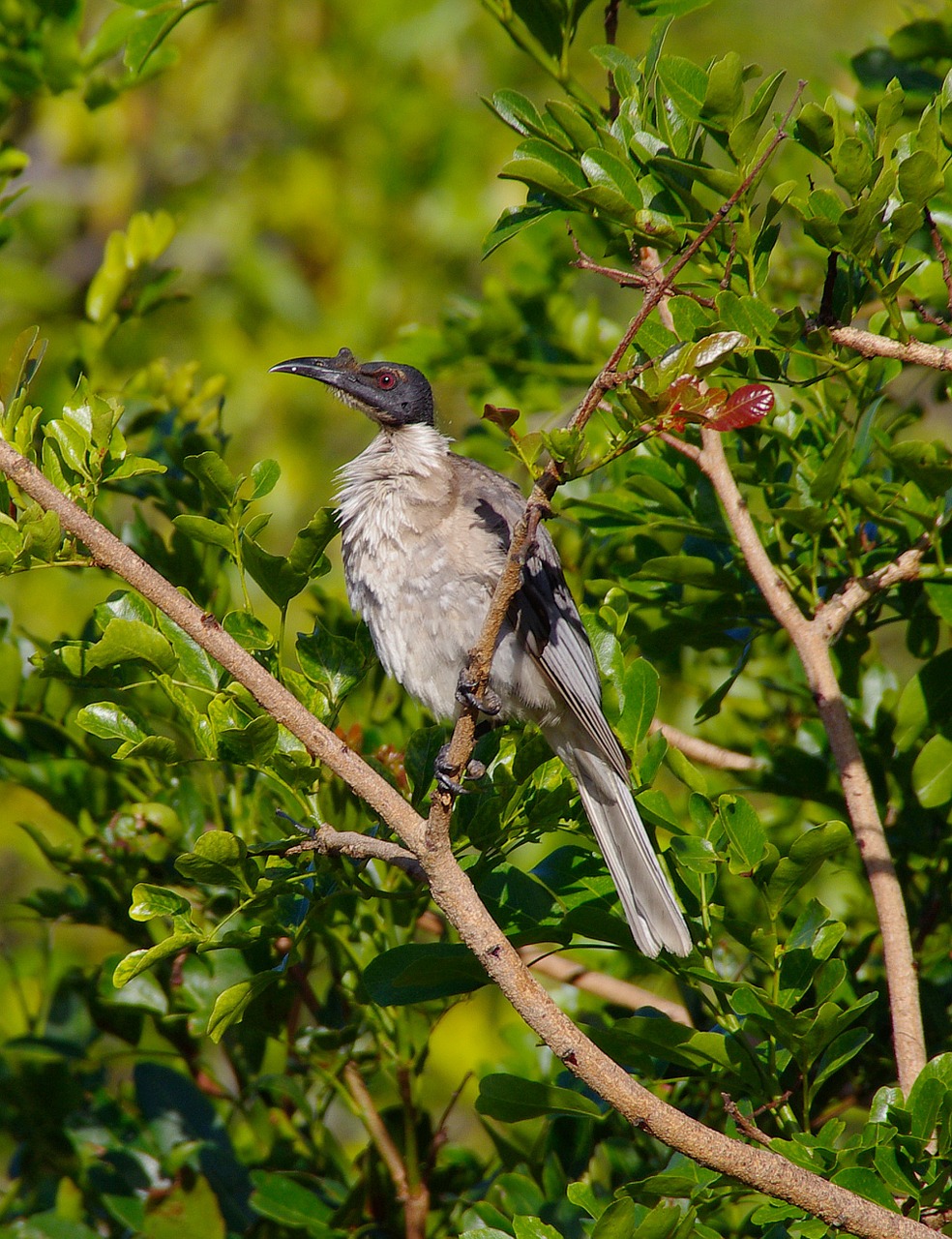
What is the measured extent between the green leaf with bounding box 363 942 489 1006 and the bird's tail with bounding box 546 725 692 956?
0.33 metres

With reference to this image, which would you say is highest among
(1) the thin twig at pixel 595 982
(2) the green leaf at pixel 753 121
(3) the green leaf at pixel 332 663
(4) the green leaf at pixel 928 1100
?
(2) the green leaf at pixel 753 121

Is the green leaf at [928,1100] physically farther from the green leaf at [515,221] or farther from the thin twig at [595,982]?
the green leaf at [515,221]

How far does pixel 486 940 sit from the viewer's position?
2193 millimetres

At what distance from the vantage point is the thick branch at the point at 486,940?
1981 millimetres

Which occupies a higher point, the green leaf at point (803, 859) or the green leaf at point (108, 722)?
the green leaf at point (108, 722)

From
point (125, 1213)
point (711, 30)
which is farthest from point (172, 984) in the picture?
point (711, 30)

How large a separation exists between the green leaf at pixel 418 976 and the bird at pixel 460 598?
0.88 meters

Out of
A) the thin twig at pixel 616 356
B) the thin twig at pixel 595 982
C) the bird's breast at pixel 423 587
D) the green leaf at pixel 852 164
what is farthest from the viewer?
the bird's breast at pixel 423 587

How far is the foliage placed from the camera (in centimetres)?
230

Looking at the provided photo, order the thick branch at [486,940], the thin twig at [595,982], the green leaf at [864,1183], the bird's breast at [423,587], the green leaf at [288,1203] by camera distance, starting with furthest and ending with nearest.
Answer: the bird's breast at [423,587], the thin twig at [595,982], the green leaf at [288,1203], the green leaf at [864,1183], the thick branch at [486,940]

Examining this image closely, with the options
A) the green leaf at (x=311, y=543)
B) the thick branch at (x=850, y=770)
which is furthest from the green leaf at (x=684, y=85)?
the green leaf at (x=311, y=543)

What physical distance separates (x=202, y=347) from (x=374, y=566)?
3400mm

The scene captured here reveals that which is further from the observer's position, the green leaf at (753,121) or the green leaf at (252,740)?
the green leaf at (753,121)

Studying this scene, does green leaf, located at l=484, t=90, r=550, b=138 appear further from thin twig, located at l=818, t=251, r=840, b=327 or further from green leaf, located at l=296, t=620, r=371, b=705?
green leaf, located at l=296, t=620, r=371, b=705
